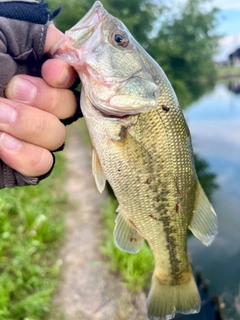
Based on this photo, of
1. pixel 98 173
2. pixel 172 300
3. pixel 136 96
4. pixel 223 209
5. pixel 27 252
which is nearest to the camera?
pixel 136 96

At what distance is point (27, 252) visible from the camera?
4191mm

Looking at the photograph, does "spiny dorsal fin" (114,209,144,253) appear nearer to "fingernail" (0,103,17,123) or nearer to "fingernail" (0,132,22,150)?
"fingernail" (0,132,22,150)

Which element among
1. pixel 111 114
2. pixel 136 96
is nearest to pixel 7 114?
pixel 111 114

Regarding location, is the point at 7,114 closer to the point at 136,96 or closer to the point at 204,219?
the point at 136,96

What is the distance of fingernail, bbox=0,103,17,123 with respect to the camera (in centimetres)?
158

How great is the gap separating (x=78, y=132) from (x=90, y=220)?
25.1 ft

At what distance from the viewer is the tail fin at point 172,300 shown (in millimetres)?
2529

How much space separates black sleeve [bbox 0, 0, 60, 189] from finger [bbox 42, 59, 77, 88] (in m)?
0.07

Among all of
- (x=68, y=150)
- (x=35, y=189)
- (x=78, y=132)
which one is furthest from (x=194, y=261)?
(x=78, y=132)

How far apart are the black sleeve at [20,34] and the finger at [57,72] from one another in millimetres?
71

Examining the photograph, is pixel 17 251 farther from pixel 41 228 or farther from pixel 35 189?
pixel 35 189

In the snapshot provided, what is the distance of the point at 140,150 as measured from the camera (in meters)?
1.97

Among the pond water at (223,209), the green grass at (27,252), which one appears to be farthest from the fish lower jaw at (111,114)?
the pond water at (223,209)

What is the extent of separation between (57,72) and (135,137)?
1.78 ft
